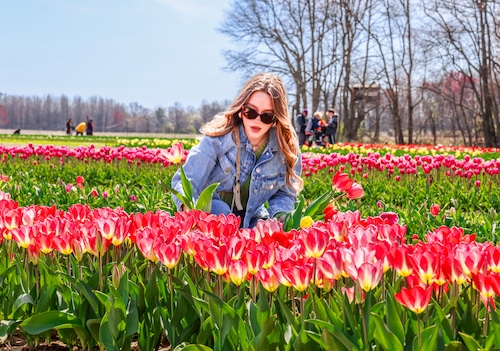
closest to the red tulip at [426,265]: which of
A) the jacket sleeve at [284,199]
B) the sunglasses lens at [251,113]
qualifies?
the sunglasses lens at [251,113]

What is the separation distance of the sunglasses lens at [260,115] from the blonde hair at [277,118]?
90 millimetres

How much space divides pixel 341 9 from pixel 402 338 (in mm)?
Answer: 32280

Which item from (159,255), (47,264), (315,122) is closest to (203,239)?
(159,255)

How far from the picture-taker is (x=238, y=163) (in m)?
3.80

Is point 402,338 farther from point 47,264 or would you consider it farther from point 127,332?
point 47,264

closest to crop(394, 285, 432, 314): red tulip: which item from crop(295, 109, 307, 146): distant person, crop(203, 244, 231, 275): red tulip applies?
crop(203, 244, 231, 275): red tulip

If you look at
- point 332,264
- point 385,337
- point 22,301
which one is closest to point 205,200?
point 22,301

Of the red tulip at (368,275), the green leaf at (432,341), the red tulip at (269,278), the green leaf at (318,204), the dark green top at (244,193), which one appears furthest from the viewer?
the dark green top at (244,193)

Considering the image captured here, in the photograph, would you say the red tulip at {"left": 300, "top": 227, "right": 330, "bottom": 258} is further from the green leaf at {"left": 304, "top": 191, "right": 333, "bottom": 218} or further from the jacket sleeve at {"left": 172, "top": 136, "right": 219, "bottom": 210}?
the jacket sleeve at {"left": 172, "top": 136, "right": 219, "bottom": 210}

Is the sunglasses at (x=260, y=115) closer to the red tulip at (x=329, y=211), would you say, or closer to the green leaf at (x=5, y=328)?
the red tulip at (x=329, y=211)

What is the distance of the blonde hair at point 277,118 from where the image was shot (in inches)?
144

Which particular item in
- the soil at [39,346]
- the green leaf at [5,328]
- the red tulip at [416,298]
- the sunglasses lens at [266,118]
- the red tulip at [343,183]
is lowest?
the soil at [39,346]

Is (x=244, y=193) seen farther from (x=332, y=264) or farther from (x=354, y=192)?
(x=332, y=264)

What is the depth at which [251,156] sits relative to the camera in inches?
150
